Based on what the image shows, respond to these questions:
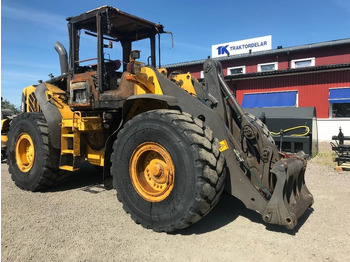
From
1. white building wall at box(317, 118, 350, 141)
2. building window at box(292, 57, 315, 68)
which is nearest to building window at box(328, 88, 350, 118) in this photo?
white building wall at box(317, 118, 350, 141)

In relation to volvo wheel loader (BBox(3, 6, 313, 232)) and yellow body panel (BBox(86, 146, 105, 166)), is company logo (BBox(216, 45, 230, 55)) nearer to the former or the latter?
volvo wheel loader (BBox(3, 6, 313, 232))

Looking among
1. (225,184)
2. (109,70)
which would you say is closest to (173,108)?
(225,184)

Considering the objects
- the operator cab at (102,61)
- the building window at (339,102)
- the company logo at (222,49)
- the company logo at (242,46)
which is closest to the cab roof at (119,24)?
the operator cab at (102,61)

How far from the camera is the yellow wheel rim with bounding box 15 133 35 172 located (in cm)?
561

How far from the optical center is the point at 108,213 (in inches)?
165

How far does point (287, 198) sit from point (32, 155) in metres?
4.53

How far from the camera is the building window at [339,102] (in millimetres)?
14711

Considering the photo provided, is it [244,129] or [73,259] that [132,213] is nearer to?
[73,259]

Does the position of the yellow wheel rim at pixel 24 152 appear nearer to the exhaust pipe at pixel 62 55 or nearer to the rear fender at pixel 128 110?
the exhaust pipe at pixel 62 55

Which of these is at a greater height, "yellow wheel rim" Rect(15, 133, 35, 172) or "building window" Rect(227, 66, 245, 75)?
"building window" Rect(227, 66, 245, 75)

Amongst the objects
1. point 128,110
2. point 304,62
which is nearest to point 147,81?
point 128,110

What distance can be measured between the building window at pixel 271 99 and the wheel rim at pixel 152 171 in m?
13.3

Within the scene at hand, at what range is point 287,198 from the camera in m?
3.54

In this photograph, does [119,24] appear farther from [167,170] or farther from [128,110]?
[167,170]
